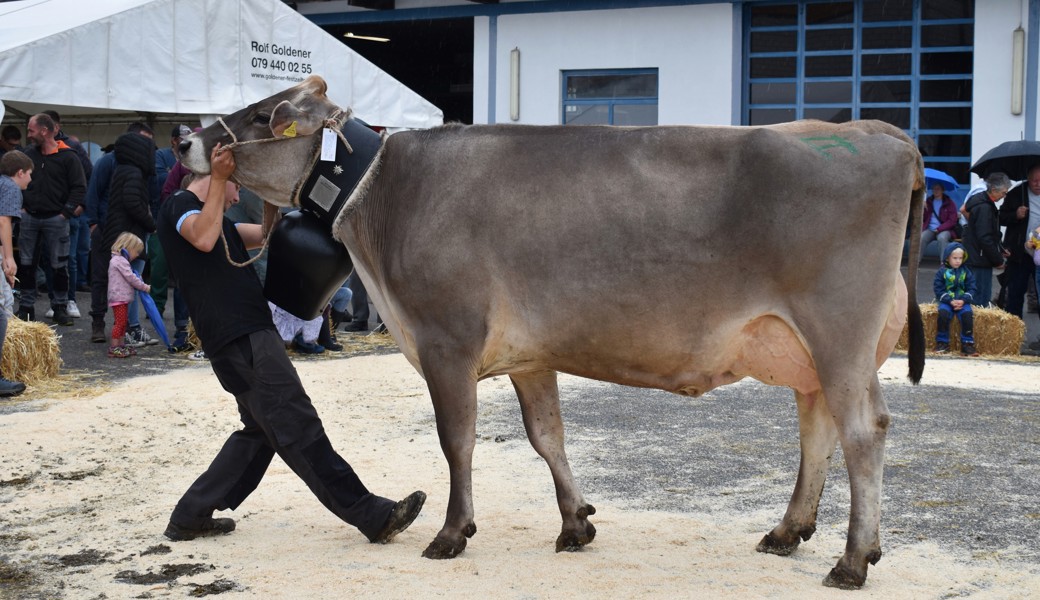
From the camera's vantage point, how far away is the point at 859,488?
470 cm

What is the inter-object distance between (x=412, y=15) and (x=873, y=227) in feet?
65.4

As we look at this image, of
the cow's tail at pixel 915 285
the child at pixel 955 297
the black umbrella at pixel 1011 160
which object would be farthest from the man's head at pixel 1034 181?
the cow's tail at pixel 915 285

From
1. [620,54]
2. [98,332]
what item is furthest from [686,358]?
[620,54]

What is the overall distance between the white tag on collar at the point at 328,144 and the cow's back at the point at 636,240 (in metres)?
0.26

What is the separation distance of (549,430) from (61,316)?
9.58m

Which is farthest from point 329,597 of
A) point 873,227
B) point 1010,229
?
point 1010,229

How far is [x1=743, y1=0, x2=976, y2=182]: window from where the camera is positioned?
20.2 m

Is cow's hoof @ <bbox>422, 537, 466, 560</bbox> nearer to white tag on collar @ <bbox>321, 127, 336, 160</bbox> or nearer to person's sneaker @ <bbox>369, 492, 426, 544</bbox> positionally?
person's sneaker @ <bbox>369, 492, 426, 544</bbox>

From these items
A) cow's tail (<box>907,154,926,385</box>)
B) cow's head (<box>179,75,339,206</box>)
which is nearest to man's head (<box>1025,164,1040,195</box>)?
cow's tail (<box>907,154,926,385</box>)

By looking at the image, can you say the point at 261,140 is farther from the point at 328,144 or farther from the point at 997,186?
the point at 997,186

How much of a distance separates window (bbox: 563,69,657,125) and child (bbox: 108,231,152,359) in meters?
11.9

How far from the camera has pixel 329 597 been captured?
4.54 metres

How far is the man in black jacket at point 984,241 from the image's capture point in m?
12.7

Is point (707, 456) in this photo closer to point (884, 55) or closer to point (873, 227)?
point (873, 227)
